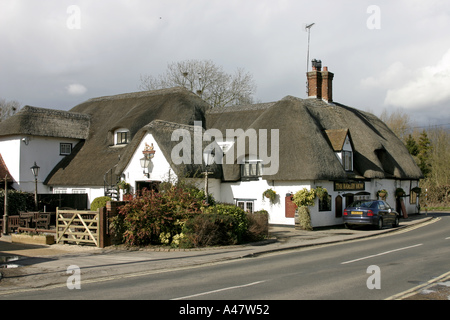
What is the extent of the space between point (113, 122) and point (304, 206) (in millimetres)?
18771

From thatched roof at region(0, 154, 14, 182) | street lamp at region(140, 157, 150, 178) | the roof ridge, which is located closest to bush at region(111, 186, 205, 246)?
street lamp at region(140, 157, 150, 178)

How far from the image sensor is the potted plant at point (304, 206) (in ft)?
85.9

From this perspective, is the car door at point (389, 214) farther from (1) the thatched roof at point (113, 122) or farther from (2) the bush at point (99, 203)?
(2) the bush at point (99, 203)

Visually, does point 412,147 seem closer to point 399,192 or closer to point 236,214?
point 399,192

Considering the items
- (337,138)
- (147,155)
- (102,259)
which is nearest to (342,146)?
(337,138)

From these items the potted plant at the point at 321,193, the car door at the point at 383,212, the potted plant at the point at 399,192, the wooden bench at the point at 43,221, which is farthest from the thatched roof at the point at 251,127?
the wooden bench at the point at 43,221

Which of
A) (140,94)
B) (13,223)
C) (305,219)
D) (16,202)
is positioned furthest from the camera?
(140,94)

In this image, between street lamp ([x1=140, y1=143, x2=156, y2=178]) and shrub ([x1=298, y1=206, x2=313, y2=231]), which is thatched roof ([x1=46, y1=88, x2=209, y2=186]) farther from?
shrub ([x1=298, y1=206, x2=313, y2=231])

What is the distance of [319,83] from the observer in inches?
1407

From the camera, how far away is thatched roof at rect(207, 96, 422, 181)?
27.5 metres

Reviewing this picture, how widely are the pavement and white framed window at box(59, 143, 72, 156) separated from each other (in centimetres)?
1525
